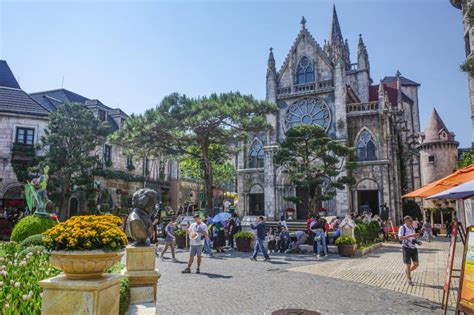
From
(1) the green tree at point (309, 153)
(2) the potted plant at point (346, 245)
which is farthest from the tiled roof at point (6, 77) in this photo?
(2) the potted plant at point (346, 245)

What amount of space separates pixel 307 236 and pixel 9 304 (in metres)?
15.7

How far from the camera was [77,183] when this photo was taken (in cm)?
2784

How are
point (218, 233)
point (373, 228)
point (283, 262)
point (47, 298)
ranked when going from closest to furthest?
point (47, 298)
point (283, 262)
point (218, 233)
point (373, 228)

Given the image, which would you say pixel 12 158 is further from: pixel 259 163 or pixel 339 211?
pixel 339 211

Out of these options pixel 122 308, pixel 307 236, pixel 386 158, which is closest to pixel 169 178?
pixel 386 158

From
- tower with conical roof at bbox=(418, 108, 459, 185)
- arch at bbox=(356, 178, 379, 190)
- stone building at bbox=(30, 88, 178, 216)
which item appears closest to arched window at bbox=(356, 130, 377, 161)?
arch at bbox=(356, 178, 379, 190)

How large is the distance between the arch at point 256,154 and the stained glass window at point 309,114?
3745 mm

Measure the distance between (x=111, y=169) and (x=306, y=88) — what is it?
21136 mm

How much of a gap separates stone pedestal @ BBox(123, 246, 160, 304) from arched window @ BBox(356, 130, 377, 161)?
29540 mm

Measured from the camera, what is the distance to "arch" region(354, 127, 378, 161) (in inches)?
1307

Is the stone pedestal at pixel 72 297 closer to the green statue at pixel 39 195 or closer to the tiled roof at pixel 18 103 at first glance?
the green statue at pixel 39 195

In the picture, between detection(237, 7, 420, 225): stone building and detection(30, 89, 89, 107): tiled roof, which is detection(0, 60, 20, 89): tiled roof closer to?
detection(30, 89, 89, 107): tiled roof

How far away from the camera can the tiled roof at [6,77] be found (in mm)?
32375

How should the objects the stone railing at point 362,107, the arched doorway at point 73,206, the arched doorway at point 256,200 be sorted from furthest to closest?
1. the arched doorway at point 256,200
2. the stone railing at point 362,107
3. the arched doorway at point 73,206
